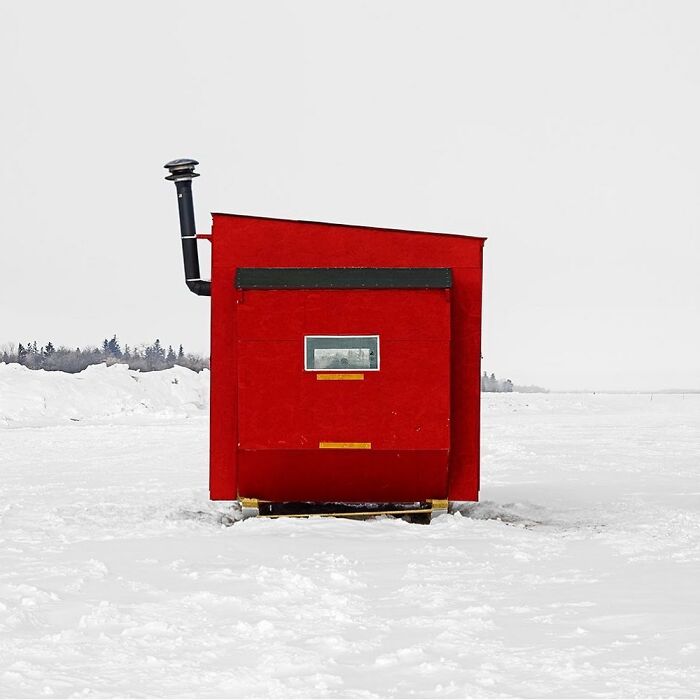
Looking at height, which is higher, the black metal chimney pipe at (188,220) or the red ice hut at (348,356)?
the black metal chimney pipe at (188,220)

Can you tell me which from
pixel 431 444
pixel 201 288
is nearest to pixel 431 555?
pixel 431 444

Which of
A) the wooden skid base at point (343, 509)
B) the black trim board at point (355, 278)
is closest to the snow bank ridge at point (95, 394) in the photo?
the wooden skid base at point (343, 509)

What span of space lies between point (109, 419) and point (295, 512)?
58.4 ft

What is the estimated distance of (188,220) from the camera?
9.67m

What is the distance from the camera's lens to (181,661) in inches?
160

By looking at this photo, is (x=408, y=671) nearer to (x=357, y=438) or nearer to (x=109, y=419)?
(x=357, y=438)

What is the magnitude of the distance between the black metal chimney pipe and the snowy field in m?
2.33

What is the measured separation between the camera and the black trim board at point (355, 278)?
862cm

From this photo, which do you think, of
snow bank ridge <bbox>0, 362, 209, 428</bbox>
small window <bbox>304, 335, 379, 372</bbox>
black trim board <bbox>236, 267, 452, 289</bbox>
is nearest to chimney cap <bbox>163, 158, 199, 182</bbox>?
black trim board <bbox>236, 267, 452, 289</bbox>

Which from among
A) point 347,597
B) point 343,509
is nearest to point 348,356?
point 343,509

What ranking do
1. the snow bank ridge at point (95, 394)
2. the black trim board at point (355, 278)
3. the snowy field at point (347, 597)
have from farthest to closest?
the snow bank ridge at point (95, 394)
the black trim board at point (355, 278)
the snowy field at point (347, 597)

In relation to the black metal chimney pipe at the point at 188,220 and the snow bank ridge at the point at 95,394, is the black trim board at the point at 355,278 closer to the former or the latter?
the black metal chimney pipe at the point at 188,220

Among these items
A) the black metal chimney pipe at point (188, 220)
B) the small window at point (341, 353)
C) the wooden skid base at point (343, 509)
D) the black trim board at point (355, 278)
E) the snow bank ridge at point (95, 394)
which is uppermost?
the black metal chimney pipe at point (188, 220)

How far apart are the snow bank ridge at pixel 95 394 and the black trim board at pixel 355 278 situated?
17307 mm
